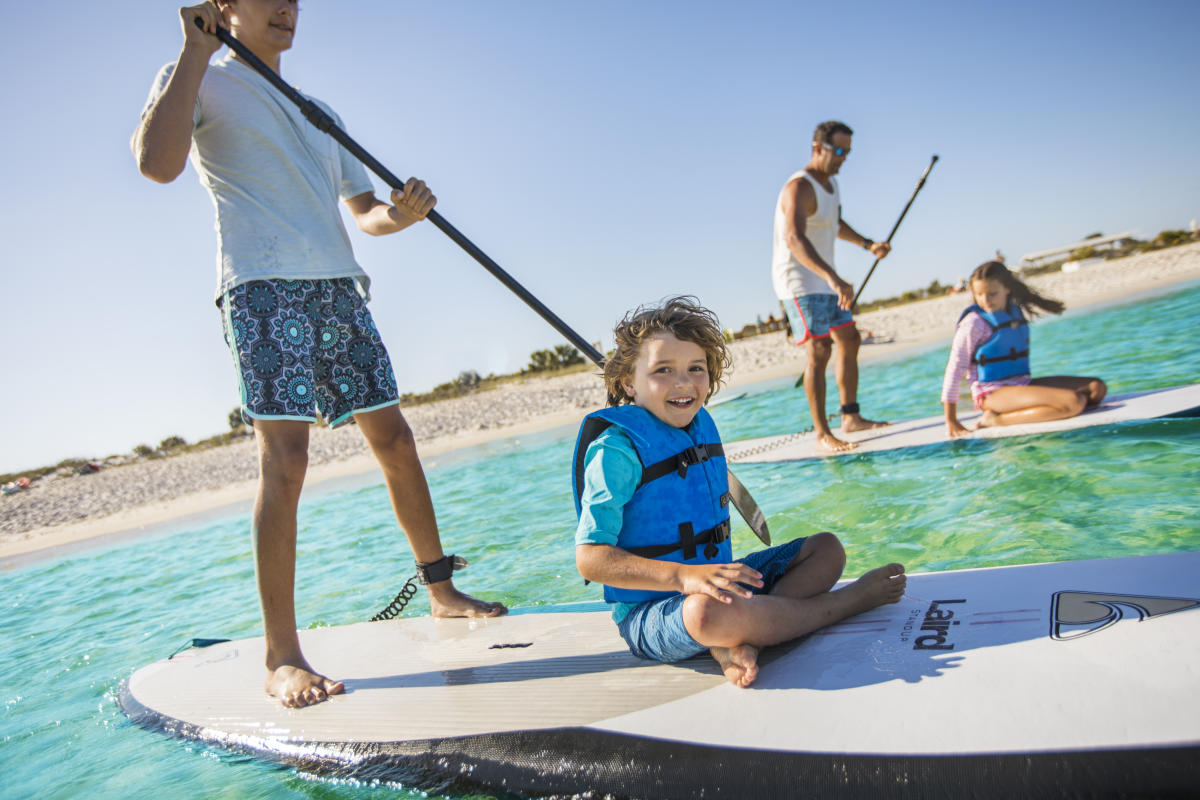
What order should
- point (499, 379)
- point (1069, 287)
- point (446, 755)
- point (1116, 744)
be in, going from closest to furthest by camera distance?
point (1116, 744) < point (446, 755) < point (1069, 287) < point (499, 379)

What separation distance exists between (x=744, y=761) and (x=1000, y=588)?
104cm

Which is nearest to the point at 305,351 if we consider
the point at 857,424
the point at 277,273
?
the point at 277,273

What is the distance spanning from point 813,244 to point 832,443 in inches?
63.8

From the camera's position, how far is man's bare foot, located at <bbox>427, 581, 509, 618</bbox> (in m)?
3.21

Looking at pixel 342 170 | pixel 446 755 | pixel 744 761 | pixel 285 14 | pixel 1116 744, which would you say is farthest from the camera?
pixel 342 170

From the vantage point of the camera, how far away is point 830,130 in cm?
597

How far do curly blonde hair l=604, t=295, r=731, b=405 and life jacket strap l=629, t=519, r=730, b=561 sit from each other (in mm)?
414

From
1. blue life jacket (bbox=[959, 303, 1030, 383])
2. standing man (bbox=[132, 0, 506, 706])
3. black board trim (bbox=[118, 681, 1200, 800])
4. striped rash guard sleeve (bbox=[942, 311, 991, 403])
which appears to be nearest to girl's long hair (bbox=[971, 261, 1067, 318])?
blue life jacket (bbox=[959, 303, 1030, 383])

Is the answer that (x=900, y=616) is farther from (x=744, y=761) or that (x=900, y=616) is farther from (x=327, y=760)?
(x=327, y=760)

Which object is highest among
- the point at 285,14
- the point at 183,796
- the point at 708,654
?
the point at 285,14

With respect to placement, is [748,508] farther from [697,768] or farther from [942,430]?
[942,430]

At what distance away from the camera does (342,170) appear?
3338 mm

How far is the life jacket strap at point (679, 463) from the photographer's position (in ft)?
7.09

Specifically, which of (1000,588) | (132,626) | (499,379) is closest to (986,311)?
(1000,588)
